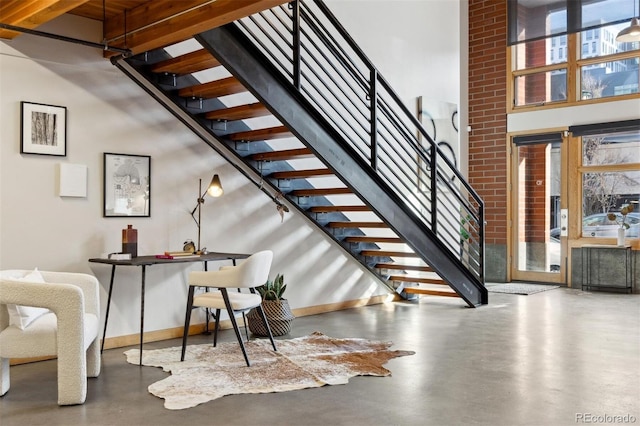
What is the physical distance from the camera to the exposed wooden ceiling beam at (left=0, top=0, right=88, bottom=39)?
383 centimetres

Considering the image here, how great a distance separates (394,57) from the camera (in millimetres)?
7906

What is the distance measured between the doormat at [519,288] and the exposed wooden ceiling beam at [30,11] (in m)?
6.68

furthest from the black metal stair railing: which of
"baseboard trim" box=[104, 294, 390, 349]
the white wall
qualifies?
"baseboard trim" box=[104, 294, 390, 349]

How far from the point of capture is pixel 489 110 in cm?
1012

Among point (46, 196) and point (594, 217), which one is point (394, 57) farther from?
point (46, 196)

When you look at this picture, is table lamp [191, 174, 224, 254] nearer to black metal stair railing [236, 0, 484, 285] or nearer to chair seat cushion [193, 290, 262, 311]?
chair seat cushion [193, 290, 262, 311]

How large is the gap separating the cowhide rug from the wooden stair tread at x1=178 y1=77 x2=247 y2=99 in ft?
6.88

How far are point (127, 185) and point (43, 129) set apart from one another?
2.61 ft

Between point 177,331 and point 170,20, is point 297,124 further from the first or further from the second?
point 177,331

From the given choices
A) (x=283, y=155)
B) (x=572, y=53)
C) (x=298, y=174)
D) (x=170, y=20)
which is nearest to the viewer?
(x=170, y=20)

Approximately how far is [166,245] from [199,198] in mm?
523

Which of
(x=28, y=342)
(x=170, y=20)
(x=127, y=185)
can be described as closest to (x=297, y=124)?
(x=170, y=20)

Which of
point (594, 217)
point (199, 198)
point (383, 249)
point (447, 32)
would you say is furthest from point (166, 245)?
point (594, 217)

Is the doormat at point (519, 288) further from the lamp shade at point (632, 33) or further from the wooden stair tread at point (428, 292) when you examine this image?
the lamp shade at point (632, 33)
